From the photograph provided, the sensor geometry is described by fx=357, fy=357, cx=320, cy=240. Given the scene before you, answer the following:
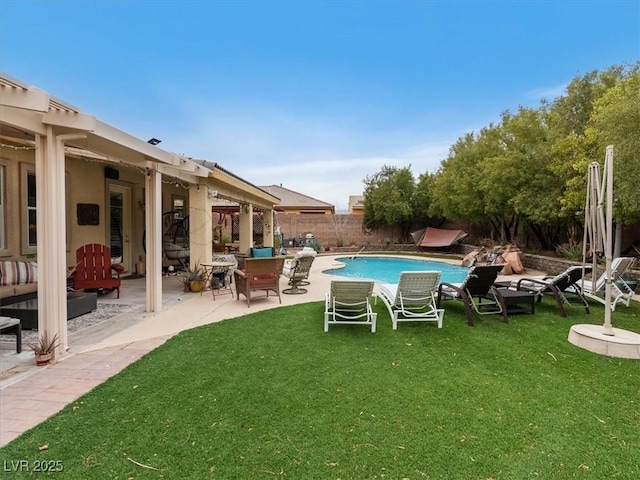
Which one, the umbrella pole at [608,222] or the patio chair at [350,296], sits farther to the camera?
the patio chair at [350,296]

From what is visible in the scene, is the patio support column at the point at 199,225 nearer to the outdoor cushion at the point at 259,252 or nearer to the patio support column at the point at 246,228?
the outdoor cushion at the point at 259,252

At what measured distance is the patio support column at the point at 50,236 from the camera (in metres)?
4.05

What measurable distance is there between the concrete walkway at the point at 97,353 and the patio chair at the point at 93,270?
358 mm

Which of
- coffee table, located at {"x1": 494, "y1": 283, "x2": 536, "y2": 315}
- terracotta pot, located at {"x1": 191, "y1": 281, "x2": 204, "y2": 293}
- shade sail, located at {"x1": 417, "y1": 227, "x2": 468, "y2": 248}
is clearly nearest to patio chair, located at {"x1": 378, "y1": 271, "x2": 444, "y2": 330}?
coffee table, located at {"x1": 494, "y1": 283, "x2": 536, "y2": 315}

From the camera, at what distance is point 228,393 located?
3367 millimetres

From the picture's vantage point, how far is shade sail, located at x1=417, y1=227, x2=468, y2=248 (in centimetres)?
2130

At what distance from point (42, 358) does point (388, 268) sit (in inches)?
559

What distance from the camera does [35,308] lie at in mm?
5242

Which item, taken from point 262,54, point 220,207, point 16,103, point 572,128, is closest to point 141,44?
point 262,54

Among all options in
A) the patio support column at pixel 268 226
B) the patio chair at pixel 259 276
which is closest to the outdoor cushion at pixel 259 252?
the patio chair at pixel 259 276

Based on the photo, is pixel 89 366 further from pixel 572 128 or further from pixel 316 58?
pixel 572 128

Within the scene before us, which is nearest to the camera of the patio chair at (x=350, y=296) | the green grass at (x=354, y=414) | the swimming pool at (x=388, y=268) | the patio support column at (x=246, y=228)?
the green grass at (x=354, y=414)

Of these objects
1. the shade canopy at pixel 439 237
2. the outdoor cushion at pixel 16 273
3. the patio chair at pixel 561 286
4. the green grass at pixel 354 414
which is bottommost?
the green grass at pixel 354 414

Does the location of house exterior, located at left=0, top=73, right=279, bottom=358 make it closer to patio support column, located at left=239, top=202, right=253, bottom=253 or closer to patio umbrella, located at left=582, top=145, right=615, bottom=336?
patio support column, located at left=239, top=202, right=253, bottom=253
